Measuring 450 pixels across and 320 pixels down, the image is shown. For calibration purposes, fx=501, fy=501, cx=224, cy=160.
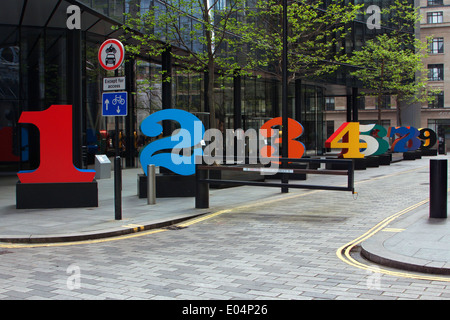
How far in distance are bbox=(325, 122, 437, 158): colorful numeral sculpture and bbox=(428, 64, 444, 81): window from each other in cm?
3314

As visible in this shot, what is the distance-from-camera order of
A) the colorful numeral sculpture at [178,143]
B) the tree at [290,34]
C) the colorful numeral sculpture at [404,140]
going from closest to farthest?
the colorful numeral sculpture at [178,143] < the tree at [290,34] < the colorful numeral sculpture at [404,140]

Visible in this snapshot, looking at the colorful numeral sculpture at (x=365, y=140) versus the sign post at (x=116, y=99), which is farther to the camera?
the colorful numeral sculpture at (x=365, y=140)

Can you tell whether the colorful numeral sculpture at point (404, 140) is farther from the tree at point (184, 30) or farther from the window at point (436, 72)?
the window at point (436, 72)

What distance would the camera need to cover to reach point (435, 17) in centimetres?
6700

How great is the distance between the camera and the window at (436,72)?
65.0m

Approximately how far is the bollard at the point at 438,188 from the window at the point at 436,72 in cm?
5987

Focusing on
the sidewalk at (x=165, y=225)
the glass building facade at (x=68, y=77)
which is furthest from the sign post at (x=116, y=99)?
the glass building facade at (x=68, y=77)

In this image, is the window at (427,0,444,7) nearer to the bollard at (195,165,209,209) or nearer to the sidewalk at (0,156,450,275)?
the sidewalk at (0,156,450,275)

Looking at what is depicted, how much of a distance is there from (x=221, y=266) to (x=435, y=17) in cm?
6947

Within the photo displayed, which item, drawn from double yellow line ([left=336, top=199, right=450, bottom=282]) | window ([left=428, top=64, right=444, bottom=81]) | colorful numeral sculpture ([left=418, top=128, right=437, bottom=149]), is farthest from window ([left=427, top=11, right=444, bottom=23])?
double yellow line ([left=336, top=199, right=450, bottom=282])

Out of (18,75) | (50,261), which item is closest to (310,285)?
(50,261)

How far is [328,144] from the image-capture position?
25.2 meters
